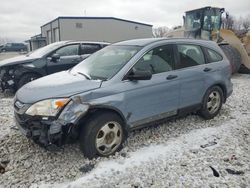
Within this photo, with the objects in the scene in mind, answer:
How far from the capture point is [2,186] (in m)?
3.34

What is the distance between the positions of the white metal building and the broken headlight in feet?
94.3

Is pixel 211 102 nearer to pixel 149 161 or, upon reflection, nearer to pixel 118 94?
pixel 149 161

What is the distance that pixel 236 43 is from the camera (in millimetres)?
11055

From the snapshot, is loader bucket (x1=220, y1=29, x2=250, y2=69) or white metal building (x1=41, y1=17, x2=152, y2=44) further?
white metal building (x1=41, y1=17, x2=152, y2=44)

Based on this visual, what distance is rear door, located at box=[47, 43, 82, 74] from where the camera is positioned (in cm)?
784

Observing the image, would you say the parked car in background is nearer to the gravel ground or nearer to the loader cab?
the loader cab

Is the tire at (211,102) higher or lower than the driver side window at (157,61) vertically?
lower

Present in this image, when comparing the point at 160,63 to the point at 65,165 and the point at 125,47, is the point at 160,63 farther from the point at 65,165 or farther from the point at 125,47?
the point at 65,165

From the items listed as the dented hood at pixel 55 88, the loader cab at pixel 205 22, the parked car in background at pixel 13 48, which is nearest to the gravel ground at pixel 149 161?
the dented hood at pixel 55 88

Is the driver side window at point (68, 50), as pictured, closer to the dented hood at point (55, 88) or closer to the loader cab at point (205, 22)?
the dented hood at point (55, 88)

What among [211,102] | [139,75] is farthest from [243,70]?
[139,75]

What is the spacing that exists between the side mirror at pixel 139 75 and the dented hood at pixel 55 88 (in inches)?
19.5

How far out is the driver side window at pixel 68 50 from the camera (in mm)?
8159

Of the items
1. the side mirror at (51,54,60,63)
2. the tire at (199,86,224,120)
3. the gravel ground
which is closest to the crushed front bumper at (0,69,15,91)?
the side mirror at (51,54,60,63)
